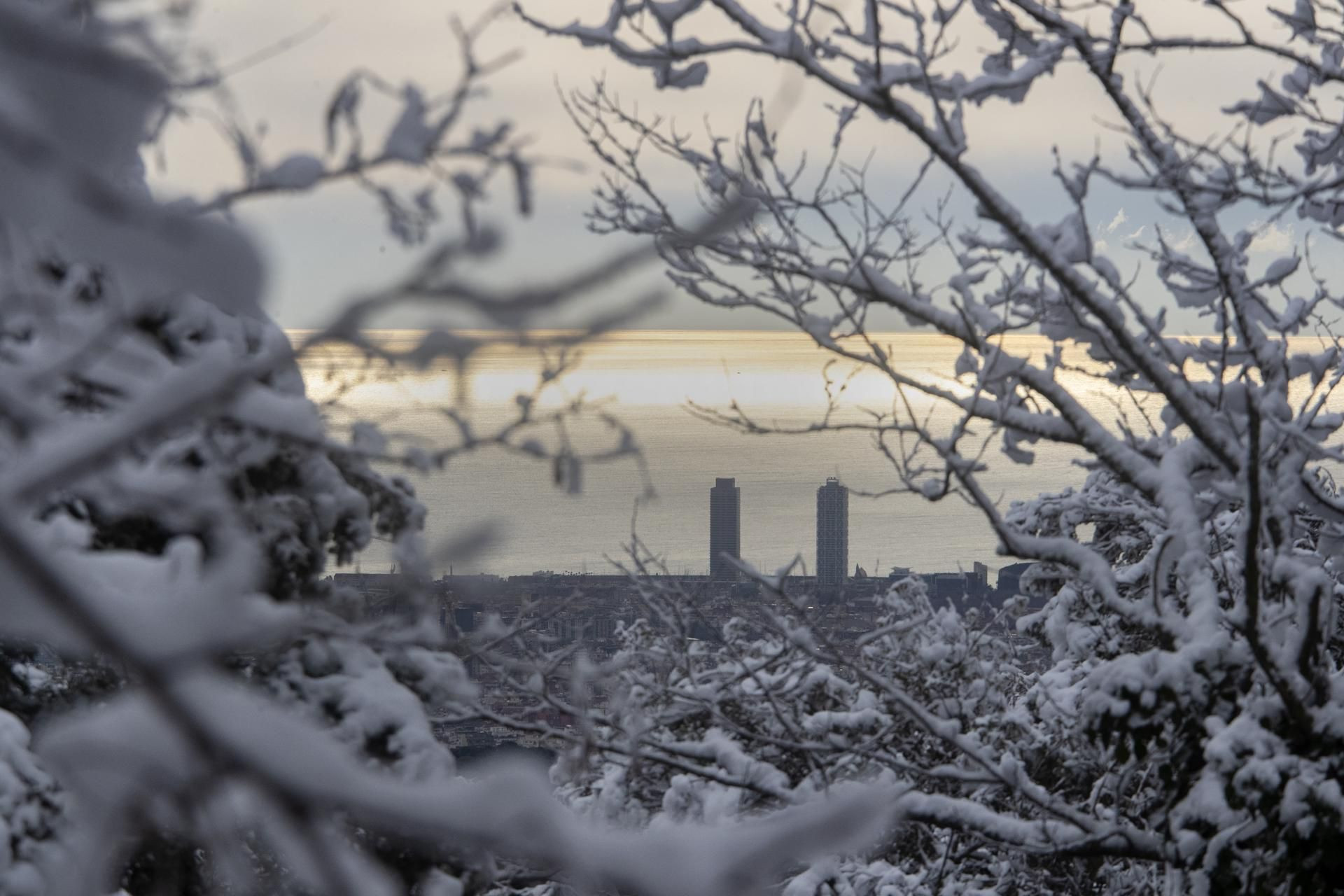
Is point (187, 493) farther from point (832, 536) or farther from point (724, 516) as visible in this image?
point (832, 536)

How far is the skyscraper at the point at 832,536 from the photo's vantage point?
15453 mm

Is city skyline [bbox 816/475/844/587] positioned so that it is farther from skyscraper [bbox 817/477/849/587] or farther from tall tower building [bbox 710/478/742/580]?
tall tower building [bbox 710/478/742/580]

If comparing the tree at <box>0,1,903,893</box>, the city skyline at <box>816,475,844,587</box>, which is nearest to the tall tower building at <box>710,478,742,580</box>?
the city skyline at <box>816,475,844,587</box>

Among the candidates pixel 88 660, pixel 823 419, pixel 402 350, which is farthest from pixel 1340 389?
pixel 402 350

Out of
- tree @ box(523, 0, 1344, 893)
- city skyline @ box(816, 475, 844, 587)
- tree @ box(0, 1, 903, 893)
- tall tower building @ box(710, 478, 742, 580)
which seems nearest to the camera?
tree @ box(0, 1, 903, 893)

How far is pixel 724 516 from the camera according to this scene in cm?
1297

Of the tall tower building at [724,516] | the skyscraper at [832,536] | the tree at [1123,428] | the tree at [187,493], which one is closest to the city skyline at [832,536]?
the skyscraper at [832,536]

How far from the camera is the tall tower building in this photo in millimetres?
10353

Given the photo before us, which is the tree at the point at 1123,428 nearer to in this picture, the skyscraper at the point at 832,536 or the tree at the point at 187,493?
the tree at the point at 187,493

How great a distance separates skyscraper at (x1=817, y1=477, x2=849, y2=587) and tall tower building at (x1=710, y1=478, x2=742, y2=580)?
4.18 ft

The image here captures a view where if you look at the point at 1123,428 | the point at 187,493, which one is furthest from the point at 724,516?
the point at 187,493

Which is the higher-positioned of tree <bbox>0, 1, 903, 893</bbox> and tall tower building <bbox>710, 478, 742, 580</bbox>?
tree <bbox>0, 1, 903, 893</bbox>

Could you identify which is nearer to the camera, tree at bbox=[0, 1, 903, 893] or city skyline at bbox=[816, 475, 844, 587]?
tree at bbox=[0, 1, 903, 893]

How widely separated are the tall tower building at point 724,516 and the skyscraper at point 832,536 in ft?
4.18
